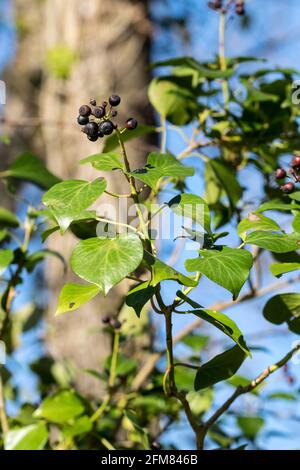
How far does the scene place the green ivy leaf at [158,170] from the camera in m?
0.89

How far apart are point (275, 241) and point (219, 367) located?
0.65 ft

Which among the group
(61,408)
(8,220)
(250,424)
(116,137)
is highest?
(116,137)

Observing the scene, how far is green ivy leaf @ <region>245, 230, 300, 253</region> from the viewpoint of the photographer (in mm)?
907

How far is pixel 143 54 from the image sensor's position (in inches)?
114

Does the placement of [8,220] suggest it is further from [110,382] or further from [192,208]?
[192,208]

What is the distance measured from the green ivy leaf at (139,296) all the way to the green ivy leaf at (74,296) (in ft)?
0.18

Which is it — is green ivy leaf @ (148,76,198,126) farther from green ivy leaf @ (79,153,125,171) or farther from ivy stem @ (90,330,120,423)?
green ivy leaf @ (79,153,125,171)

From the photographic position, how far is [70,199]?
89 cm

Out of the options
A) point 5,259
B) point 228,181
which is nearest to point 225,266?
point 5,259

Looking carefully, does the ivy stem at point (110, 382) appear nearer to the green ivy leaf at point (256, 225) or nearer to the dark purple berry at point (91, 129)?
the green ivy leaf at point (256, 225)

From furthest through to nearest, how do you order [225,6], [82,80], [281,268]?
[82,80] → [225,6] → [281,268]

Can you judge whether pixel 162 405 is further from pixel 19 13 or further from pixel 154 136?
pixel 19 13

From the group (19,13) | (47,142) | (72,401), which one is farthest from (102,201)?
(19,13)

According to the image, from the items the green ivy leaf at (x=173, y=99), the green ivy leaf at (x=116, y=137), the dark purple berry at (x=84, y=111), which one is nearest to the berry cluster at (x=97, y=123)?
the dark purple berry at (x=84, y=111)
